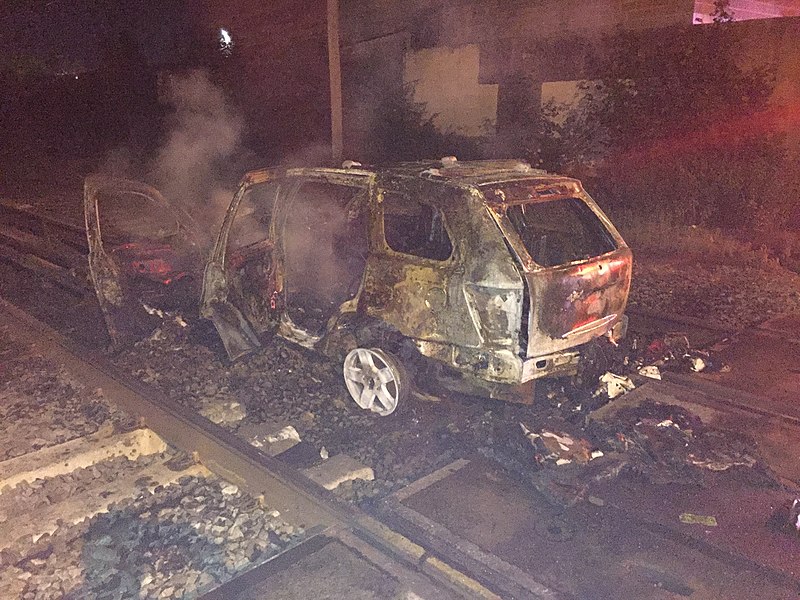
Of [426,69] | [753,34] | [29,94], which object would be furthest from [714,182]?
[29,94]

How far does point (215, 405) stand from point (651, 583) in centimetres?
353

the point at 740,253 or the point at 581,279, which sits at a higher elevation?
the point at 581,279

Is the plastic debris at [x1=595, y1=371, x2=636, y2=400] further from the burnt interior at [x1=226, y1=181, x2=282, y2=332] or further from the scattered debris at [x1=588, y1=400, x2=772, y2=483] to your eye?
the burnt interior at [x1=226, y1=181, x2=282, y2=332]

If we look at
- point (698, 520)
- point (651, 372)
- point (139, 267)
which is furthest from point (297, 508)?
point (139, 267)

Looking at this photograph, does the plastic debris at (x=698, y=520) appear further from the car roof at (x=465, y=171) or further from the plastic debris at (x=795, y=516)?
the car roof at (x=465, y=171)

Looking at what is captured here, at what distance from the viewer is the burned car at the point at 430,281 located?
4309 millimetres

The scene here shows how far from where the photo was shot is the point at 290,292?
6.52 meters

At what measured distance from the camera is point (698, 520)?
12.1 ft

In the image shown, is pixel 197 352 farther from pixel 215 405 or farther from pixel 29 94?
pixel 29 94

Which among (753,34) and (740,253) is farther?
(753,34)

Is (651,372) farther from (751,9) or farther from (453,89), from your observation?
(751,9)

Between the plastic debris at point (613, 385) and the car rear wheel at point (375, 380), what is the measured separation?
1.59 m

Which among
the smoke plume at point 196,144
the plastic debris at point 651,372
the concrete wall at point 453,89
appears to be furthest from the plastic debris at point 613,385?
the concrete wall at point 453,89

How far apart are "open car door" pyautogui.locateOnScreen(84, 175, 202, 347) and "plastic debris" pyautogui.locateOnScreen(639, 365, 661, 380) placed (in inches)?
178
